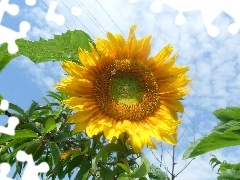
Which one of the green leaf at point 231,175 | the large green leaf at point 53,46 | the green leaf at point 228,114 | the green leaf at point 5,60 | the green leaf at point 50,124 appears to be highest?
the large green leaf at point 53,46

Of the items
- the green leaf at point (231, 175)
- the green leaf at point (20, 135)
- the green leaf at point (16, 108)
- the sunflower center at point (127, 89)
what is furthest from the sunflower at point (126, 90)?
the green leaf at point (231, 175)

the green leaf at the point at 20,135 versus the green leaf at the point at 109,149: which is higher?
the green leaf at the point at 20,135

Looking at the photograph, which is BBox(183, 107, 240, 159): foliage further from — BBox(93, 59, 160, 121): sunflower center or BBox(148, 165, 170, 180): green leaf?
BBox(148, 165, 170, 180): green leaf

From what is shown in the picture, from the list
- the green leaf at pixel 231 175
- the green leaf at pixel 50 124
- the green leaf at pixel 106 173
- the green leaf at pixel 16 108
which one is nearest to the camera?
the green leaf at pixel 106 173

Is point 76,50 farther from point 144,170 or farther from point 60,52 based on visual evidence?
point 144,170

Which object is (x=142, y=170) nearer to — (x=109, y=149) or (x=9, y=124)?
(x=109, y=149)

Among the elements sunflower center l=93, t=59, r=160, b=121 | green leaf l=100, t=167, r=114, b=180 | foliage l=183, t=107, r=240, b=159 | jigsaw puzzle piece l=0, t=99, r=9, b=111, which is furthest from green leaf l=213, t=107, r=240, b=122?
jigsaw puzzle piece l=0, t=99, r=9, b=111

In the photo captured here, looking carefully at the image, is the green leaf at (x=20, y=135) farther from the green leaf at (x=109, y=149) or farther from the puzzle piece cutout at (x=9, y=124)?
the green leaf at (x=109, y=149)

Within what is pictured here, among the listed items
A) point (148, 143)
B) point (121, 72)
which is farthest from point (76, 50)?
point (148, 143)
